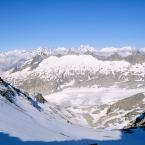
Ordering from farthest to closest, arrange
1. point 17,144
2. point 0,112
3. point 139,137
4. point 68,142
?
point 139,137
point 0,112
point 68,142
point 17,144

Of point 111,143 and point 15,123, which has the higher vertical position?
point 15,123

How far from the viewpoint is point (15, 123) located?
54312 millimetres

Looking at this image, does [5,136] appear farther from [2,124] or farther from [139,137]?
[139,137]

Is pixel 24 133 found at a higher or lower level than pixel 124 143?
higher

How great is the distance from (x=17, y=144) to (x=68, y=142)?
12129 mm

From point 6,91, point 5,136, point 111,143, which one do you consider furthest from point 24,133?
point 6,91

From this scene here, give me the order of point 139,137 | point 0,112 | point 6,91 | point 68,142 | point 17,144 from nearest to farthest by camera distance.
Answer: point 17,144
point 68,142
point 0,112
point 139,137
point 6,91

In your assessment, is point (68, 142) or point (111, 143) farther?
point (111, 143)

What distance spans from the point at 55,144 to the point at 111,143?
14.3 m

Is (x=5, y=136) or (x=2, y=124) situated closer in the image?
(x=5, y=136)

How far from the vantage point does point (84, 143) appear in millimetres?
54531

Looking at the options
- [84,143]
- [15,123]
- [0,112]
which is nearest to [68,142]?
[84,143]

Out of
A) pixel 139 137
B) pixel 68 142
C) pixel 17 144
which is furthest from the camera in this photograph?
pixel 139 137

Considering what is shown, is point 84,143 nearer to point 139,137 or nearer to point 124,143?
point 124,143
